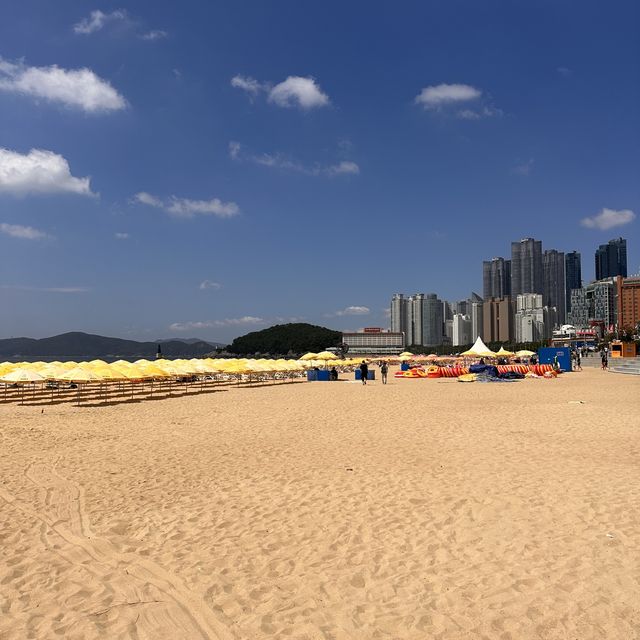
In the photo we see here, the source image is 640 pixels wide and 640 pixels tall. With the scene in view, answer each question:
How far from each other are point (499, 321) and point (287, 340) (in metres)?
73.9

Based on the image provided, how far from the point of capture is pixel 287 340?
16600 cm

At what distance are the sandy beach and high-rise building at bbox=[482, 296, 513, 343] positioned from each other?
178 m

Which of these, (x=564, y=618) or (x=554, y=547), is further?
(x=554, y=547)

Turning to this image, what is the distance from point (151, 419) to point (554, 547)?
13077 mm

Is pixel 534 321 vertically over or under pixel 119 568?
over

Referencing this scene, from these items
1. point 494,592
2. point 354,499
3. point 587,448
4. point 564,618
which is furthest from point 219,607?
point 587,448

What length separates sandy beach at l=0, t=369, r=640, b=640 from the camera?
13.0 feet

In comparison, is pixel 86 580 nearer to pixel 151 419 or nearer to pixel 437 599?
pixel 437 599

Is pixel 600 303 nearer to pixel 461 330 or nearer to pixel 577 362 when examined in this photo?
pixel 461 330

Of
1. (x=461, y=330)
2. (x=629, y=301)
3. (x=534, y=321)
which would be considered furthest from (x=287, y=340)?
(x=629, y=301)

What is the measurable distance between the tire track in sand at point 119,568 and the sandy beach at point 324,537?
0.02 meters

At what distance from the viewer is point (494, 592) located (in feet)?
14.1

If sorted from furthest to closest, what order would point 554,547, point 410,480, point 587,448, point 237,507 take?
1. point 587,448
2. point 410,480
3. point 237,507
4. point 554,547

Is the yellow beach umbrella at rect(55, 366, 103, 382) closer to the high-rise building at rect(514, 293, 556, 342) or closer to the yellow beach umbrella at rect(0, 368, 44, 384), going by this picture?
the yellow beach umbrella at rect(0, 368, 44, 384)
